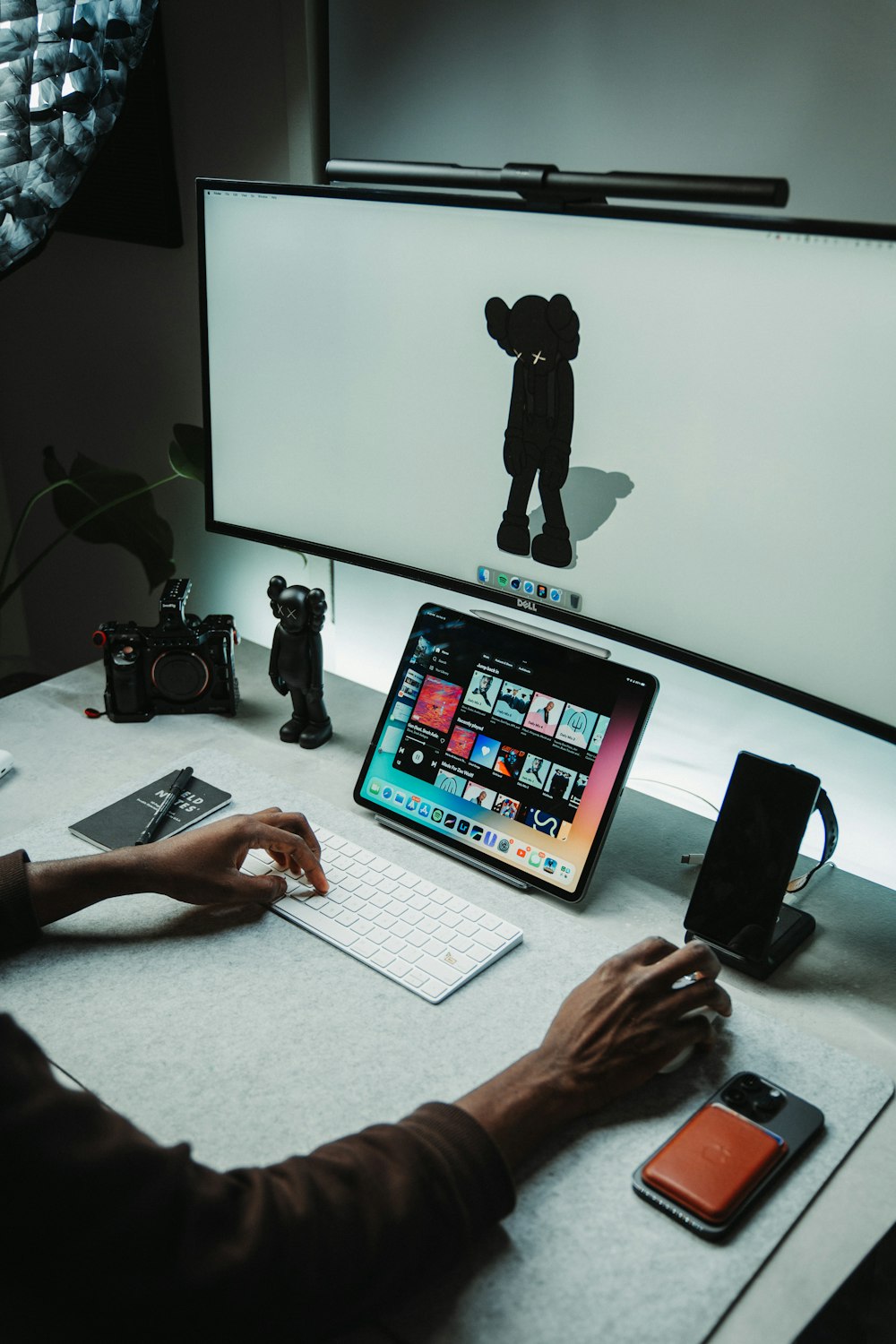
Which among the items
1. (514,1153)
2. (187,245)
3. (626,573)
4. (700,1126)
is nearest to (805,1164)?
(700,1126)

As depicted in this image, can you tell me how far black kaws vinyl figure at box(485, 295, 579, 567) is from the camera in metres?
1.00

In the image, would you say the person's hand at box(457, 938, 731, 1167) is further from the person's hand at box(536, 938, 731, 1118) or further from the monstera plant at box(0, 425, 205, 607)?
the monstera plant at box(0, 425, 205, 607)

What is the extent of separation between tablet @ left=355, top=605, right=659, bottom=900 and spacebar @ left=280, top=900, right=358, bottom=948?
17 cm

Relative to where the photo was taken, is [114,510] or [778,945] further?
[114,510]

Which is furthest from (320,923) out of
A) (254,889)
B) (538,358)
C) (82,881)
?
(538,358)

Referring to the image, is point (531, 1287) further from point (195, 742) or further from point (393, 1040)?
point (195, 742)

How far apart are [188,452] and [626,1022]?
3.30 ft

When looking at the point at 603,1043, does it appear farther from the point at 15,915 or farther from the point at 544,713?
the point at 15,915

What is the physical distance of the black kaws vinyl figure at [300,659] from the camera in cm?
125

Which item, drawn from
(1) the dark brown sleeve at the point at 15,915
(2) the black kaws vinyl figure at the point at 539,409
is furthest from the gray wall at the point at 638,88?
(1) the dark brown sleeve at the point at 15,915

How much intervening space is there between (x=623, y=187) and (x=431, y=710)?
54 cm

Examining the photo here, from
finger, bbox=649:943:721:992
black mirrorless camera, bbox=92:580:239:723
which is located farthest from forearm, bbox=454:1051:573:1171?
black mirrorless camera, bbox=92:580:239:723

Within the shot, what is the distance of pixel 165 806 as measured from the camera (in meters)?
1.11

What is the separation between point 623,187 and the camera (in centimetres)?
88
